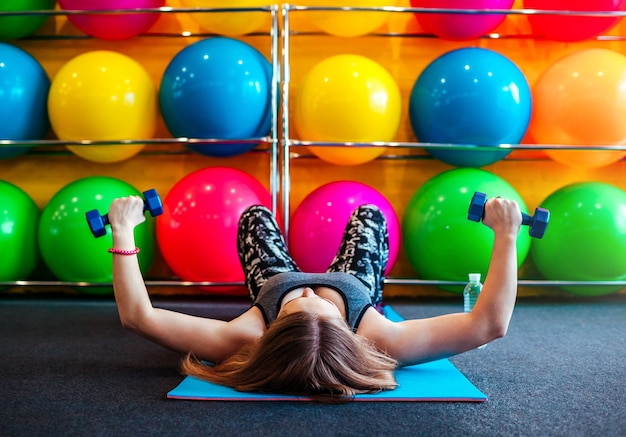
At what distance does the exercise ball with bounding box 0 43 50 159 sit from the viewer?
3.31 meters

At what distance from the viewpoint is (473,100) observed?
10.5ft

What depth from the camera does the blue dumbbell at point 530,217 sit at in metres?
1.92

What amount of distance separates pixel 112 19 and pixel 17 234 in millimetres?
1155

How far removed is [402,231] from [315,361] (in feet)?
6.30

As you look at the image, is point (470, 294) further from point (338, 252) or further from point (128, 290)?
point (128, 290)

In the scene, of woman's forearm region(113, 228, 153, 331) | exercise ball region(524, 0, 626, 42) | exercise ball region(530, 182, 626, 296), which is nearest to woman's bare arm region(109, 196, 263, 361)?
woman's forearm region(113, 228, 153, 331)

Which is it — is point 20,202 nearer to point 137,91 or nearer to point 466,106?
point 137,91

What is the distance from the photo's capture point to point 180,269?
3359 millimetres

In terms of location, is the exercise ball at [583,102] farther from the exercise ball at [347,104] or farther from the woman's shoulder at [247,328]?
the woman's shoulder at [247,328]

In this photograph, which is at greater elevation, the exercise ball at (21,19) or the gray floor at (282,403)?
the exercise ball at (21,19)

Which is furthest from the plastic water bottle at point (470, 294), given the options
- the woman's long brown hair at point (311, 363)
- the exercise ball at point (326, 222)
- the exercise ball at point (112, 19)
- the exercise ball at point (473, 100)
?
the exercise ball at point (112, 19)

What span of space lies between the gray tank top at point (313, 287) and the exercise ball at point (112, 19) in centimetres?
189

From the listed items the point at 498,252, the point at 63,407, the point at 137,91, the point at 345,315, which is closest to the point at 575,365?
the point at 498,252

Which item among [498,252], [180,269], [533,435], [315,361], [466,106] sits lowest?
[180,269]
